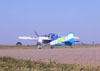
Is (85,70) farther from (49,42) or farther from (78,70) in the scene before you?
(49,42)

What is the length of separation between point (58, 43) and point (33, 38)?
5.50 meters

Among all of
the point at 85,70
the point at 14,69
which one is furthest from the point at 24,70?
the point at 85,70

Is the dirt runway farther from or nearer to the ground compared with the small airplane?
nearer to the ground

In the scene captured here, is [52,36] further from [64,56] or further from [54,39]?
[64,56]

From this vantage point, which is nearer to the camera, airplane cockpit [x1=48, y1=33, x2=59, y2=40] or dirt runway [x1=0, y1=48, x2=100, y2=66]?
dirt runway [x1=0, y1=48, x2=100, y2=66]

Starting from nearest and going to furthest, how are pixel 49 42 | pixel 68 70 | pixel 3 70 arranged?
pixel 3 70, pixel 68 70, pixel 49 42

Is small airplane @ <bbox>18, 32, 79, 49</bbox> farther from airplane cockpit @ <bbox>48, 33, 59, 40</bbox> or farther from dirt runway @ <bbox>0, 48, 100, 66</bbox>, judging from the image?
dirt runway @ <bbox>0, 48, 100, 66</bbox>

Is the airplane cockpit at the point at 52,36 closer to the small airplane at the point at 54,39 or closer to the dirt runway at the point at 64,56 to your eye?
the small airplane at the point at 54,39

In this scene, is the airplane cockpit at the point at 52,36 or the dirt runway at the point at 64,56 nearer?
the dirt runway at the point at 64,56

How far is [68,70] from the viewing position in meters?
8.71

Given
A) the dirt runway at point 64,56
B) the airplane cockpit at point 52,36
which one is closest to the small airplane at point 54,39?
the airplane cockpit at point 52,36

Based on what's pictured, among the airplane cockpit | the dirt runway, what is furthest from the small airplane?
the dirt runway

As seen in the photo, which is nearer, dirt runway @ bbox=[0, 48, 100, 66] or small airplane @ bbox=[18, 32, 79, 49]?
dirt runway @ bbox=[0, 48, 100, 66]

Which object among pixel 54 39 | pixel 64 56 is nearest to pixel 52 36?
pixel 54 39
